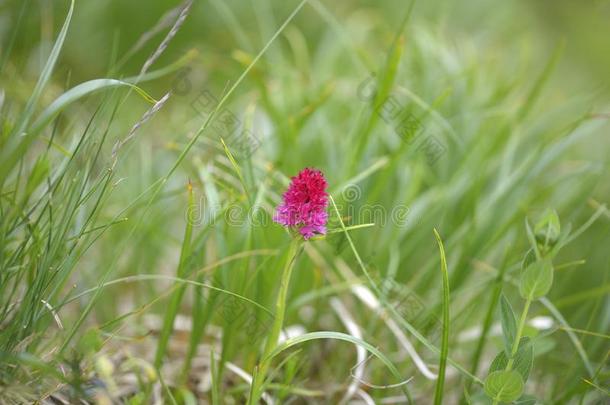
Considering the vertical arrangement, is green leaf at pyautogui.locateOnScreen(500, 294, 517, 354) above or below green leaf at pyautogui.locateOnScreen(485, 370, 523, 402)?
above

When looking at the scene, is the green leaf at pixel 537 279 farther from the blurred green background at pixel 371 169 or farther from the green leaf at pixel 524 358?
the blurred green background at pixel 371 169

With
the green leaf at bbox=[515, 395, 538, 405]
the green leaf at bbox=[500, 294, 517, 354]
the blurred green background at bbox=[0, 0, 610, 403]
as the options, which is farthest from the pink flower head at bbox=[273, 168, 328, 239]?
the green leaf at bbox=[515, 395, 538, 405]

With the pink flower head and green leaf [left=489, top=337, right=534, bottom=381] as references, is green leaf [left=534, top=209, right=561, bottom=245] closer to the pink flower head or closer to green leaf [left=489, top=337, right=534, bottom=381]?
green leaf [left=489, top=337, right=534, bottom=381]

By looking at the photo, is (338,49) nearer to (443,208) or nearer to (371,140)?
(371,140)

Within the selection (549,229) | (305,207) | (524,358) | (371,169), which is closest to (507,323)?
(524,358)

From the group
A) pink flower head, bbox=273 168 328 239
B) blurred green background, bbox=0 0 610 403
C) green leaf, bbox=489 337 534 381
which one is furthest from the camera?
blurred green background, bbox=0 0 610 403

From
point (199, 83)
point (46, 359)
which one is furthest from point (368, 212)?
point (199, 83)

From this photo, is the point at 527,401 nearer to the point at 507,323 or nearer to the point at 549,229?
the point at 507,323

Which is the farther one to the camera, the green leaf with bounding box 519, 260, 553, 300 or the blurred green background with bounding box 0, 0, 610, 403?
the blurred green background with bounding box 0, 0, 610, 403
